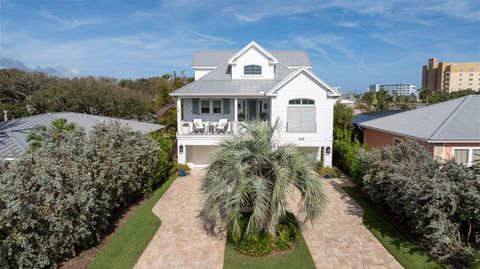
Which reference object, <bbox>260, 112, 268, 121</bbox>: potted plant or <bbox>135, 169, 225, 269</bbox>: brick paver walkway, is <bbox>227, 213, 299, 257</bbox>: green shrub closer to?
<bbox>135, 169, 225, 269</bbox>: brick paver walkway

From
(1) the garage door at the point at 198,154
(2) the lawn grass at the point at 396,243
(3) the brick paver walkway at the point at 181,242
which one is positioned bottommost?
(3) the brick paver walkway at the point at 181,242

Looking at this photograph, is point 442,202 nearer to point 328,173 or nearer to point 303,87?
point 328,173

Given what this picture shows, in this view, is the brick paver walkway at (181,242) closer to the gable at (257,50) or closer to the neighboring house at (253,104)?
the neighboring house at (253,104)

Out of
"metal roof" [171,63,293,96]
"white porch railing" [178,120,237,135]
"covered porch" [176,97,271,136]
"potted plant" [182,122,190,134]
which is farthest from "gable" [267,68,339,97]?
"potted plant" [182,122,190,134]

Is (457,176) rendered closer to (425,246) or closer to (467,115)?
(425,246)

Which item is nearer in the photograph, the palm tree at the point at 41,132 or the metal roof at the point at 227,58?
the palm tree at the point at 41,132

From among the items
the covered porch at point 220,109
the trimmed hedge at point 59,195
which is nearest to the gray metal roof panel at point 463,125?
the covered porch at point 220,109
